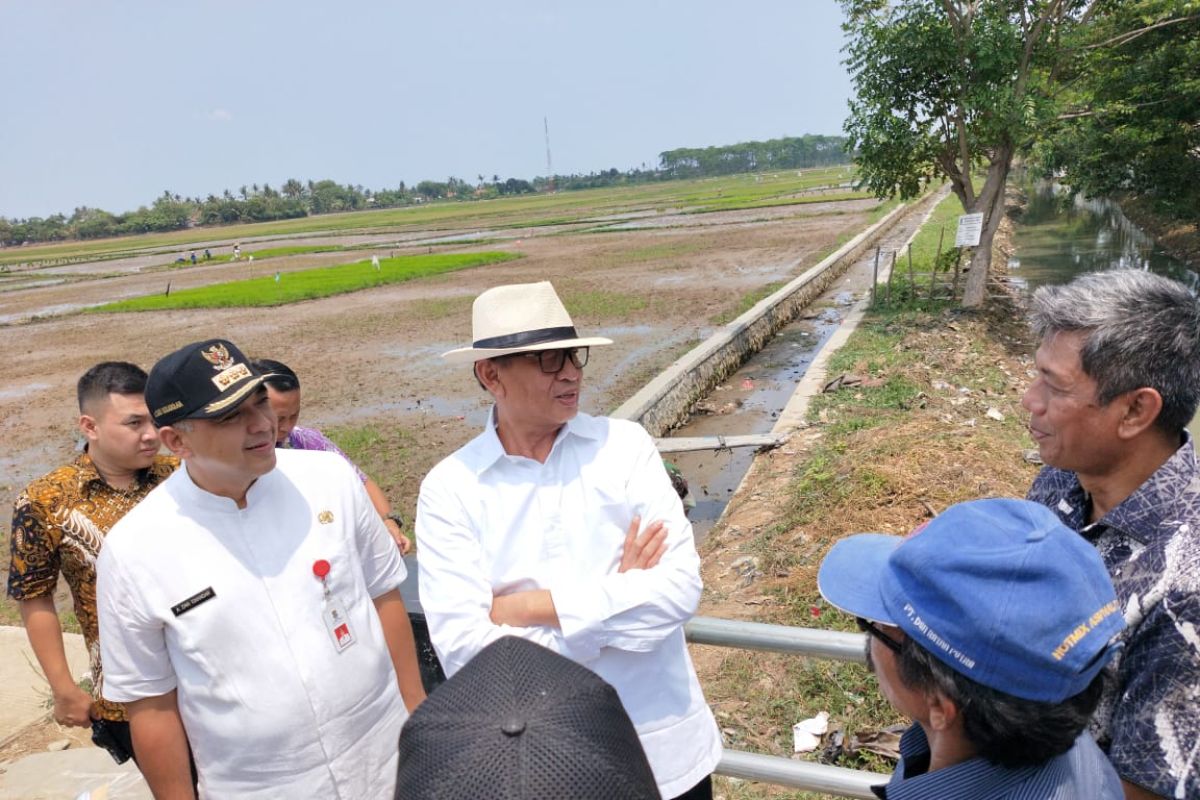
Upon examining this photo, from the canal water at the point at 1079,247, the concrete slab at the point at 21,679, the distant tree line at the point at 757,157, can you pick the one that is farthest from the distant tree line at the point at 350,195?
the concrete slab at the point at 21,679

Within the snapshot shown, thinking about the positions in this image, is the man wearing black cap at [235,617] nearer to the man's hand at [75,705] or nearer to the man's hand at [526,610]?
the man's hand at [526,610]

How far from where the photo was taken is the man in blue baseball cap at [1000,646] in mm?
1026

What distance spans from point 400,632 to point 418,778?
4.67ft

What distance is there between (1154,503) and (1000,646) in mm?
657

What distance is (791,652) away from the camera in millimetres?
1992

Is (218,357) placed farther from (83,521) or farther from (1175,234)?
(1175,234)

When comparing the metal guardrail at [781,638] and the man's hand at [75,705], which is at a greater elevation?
the metal guardrail at [781,638]

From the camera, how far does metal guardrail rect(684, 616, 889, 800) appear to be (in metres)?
1.89

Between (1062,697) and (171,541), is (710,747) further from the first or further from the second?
(171,541)

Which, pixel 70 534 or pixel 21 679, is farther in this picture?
pixel 21 679

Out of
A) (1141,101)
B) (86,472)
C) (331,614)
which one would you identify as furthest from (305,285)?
(331,614)

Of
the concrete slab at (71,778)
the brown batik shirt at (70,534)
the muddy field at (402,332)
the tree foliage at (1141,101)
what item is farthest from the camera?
the tree foliage at (1141,101)

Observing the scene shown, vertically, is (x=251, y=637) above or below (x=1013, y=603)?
below

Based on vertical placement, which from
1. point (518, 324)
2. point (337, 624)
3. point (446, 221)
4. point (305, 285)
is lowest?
point (305, 285)
